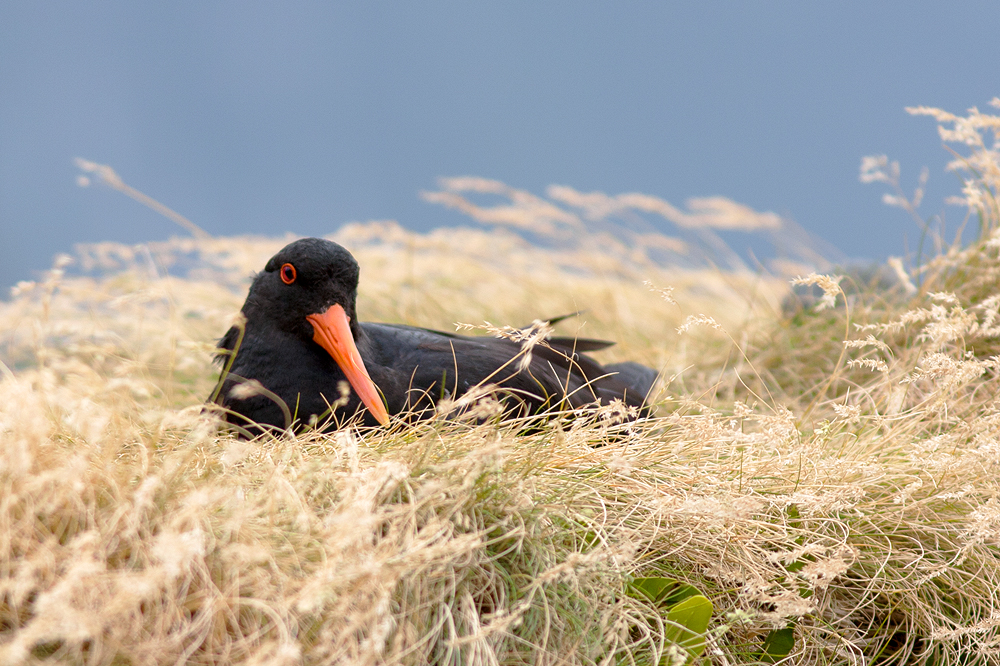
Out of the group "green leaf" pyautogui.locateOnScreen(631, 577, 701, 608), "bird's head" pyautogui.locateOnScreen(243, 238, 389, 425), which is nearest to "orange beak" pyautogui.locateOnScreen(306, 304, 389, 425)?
"bird's head" pyautogui.locateOnScreen(243, 238, 389, 425)

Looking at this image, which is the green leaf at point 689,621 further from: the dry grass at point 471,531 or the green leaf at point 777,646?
the green leaf at point 777,646

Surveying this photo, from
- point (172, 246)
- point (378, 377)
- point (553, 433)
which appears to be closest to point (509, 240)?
point (172, 246)

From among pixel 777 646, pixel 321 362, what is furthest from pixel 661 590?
pixel 321 362

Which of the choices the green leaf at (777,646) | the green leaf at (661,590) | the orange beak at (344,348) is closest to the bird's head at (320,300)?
the orange beak at (344,348)

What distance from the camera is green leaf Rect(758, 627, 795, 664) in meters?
2.51

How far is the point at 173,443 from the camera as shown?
102 inches

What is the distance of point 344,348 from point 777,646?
1895mm

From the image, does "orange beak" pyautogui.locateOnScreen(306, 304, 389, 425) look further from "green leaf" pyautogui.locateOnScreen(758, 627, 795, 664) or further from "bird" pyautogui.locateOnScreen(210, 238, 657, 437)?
"green leaf" pyautogui.locateOnScreen(758, 627, 795, 664)

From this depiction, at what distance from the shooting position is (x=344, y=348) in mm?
3014

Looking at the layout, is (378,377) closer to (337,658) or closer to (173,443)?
(173,443)

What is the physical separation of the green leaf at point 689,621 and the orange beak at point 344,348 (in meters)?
1.27

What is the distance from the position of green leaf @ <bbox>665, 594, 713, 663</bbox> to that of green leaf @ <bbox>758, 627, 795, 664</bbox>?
39 cm

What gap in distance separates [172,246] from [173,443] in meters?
4.93

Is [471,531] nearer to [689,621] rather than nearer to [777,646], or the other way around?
[689,621]
